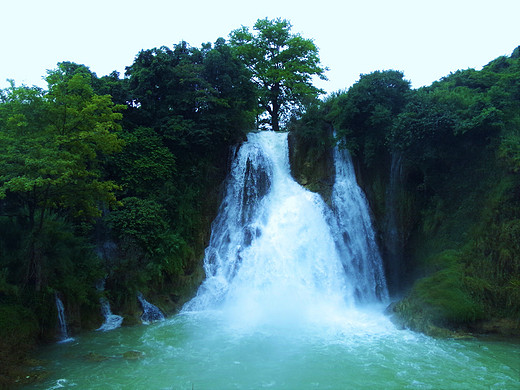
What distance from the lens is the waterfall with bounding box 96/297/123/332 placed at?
1176cm

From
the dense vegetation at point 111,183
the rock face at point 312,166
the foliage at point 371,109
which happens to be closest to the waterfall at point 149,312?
the dense vegetation at point 111,183

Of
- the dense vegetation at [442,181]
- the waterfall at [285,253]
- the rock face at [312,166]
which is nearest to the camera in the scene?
the dense vegetation at [442,181]

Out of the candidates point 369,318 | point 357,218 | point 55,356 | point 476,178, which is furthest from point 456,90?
point 55,356

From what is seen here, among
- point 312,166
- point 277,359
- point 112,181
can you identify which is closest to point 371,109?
point 312,166

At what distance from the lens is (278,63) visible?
27.0m

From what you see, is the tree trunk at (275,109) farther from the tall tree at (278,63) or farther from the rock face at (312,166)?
the rock face at (312,166)

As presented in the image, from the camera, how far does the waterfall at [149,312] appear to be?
495 inches

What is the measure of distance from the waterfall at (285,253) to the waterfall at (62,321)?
13.9 feet

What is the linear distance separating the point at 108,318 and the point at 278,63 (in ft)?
71.0

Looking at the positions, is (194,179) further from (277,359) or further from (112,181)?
(277,359)

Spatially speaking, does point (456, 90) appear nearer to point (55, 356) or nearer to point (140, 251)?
point (140, 251)

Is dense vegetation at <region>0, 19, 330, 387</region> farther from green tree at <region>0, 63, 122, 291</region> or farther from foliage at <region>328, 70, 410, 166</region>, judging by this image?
foliage at <region>328, 70, 410, 166</region>

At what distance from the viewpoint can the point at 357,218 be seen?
16359mm

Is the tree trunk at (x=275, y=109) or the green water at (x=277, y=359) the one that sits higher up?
the tree trunk at (x=275, y=109)
